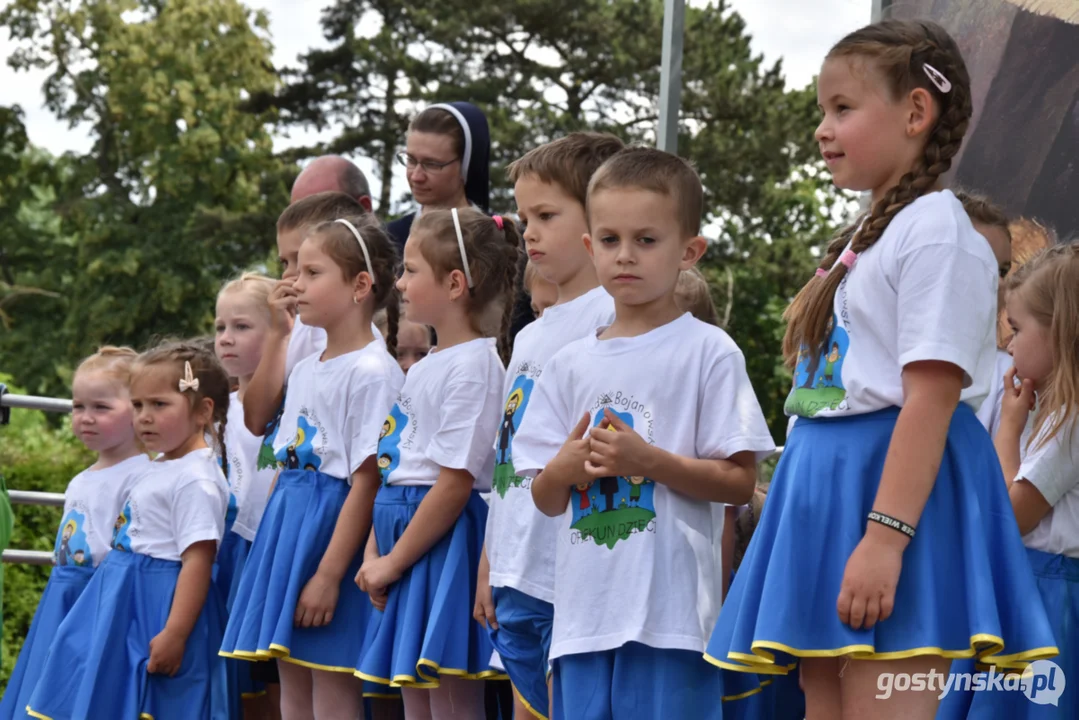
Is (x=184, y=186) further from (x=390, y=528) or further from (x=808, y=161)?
(x=390, y=528)

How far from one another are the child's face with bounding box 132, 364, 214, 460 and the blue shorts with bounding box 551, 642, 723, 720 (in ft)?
8.47

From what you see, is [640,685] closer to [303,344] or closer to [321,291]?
[321,291]

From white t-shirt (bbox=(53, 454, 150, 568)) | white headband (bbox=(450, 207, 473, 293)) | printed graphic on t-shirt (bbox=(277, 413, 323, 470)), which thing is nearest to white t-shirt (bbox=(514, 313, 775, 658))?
white headband (bbox=(450, 207, 473, 293))

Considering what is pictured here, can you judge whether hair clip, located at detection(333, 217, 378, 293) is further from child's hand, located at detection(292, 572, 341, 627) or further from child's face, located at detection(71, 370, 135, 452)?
child's face, located at detection(71, 370, 135, 452)

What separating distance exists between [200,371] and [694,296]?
7.08 ft

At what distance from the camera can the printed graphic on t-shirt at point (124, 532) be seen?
5086 mm

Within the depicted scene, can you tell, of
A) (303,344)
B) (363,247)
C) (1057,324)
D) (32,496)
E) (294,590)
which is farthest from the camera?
(32,496)

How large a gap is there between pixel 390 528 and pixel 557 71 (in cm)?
2517

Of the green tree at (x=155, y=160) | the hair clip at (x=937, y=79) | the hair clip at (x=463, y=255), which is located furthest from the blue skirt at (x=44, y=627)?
the green tree at (x=155, y=160)

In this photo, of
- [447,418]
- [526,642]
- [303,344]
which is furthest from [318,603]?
[303,344]

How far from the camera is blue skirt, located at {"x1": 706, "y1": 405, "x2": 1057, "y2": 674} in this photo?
2551mm

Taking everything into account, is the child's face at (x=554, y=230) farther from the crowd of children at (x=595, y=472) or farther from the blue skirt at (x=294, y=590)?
the blue skirt at (x=294, y=590)

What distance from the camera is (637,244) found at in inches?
128

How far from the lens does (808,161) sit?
2831 centimetres
